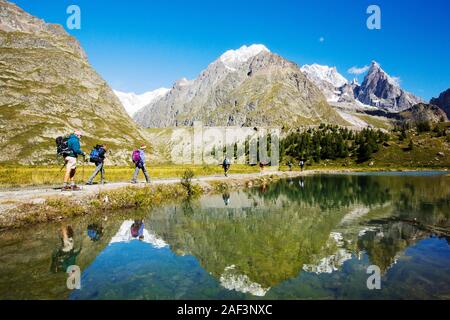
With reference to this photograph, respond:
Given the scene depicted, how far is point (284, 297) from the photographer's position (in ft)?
37.2

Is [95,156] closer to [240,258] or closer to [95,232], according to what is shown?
[95,232]

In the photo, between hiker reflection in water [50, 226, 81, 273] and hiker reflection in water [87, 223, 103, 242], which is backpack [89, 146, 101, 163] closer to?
hiker reflection in water [87, 223, 103, 242]

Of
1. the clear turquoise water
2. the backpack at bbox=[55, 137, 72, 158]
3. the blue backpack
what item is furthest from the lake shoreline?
the backpack at bbox=[55, 137, 72, 158]

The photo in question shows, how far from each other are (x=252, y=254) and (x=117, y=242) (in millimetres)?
7656

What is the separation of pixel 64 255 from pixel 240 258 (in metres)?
8.28

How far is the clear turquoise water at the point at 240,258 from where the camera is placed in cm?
1177

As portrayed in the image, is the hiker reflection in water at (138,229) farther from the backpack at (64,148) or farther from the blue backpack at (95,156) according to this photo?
the blue backpack at (95,156)

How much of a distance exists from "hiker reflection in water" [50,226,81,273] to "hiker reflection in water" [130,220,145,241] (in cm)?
349

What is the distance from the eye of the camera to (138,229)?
862 inches

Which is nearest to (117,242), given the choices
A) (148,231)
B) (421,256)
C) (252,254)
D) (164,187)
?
(148,231)

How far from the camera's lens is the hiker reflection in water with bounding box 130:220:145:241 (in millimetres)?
20025

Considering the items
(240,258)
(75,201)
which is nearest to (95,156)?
(75,201)

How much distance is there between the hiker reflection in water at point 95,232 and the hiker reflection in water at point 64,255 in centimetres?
108
